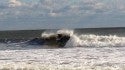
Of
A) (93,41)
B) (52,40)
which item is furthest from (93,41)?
(52,40)

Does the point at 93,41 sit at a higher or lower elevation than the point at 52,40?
higher

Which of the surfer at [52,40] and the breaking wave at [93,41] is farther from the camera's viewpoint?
the surfer at [52,40]

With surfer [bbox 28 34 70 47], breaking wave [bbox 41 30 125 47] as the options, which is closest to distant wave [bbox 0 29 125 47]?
breaking wave [bbox 41 30 125 47]

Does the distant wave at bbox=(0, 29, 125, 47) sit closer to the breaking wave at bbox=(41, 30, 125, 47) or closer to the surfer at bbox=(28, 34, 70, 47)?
the breaking wave at bbox=(41, 30, 125, 47)

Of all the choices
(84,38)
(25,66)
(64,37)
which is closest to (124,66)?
(25,66)

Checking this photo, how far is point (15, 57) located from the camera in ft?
70.0

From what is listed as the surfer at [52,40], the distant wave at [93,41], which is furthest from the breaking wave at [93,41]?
the surfer at [52,40]

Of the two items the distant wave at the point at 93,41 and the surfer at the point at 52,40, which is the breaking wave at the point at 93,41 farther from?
the surfer at the point at 52,40

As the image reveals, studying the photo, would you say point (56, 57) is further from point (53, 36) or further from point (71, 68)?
point (53, 36)

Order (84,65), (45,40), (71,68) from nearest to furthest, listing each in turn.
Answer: (71,68)
(84,65)
(45,40)

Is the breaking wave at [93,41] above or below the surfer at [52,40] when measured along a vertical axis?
above

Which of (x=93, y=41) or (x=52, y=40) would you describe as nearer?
(x=93, y=41)

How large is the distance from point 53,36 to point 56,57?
22252 millimetres

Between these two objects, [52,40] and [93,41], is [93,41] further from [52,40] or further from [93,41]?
[52,40]
